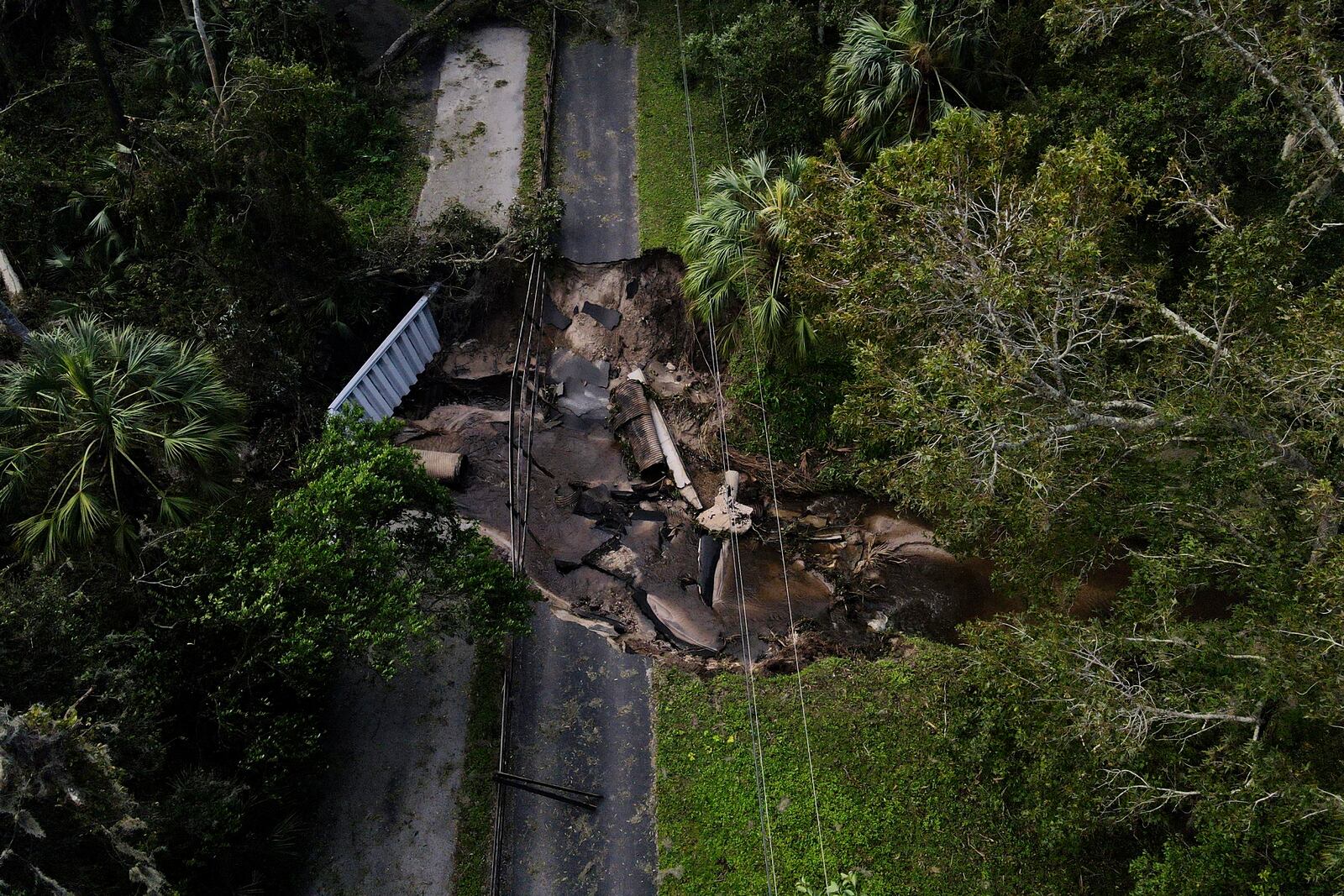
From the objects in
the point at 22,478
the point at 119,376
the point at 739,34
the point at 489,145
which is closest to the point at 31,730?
the point at 22,478

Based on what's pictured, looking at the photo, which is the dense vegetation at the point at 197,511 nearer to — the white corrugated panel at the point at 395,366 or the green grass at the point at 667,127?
the white corrugated panel at the point at 395,366

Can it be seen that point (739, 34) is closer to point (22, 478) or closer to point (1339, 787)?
point (22, 478)

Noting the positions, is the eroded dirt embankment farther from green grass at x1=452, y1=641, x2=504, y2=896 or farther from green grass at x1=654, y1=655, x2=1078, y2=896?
green grass at x1=452, y1=641, x2=504, y2=896

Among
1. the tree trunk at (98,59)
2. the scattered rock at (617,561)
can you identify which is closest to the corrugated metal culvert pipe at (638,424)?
the scattered rock at (617,561)

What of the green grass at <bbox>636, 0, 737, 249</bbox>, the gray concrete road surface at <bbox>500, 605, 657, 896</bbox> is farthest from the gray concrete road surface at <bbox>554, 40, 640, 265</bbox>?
the gray concrete road surface at <bbox>500, 605, 657, 896</bbox>

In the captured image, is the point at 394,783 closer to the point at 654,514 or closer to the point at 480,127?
the point at 654,514

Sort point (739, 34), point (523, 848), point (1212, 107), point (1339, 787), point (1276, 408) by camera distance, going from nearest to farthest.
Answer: point (1339, 787), point (1276, 408), point (523, 848), point (1212, 107), point (739, 34)
